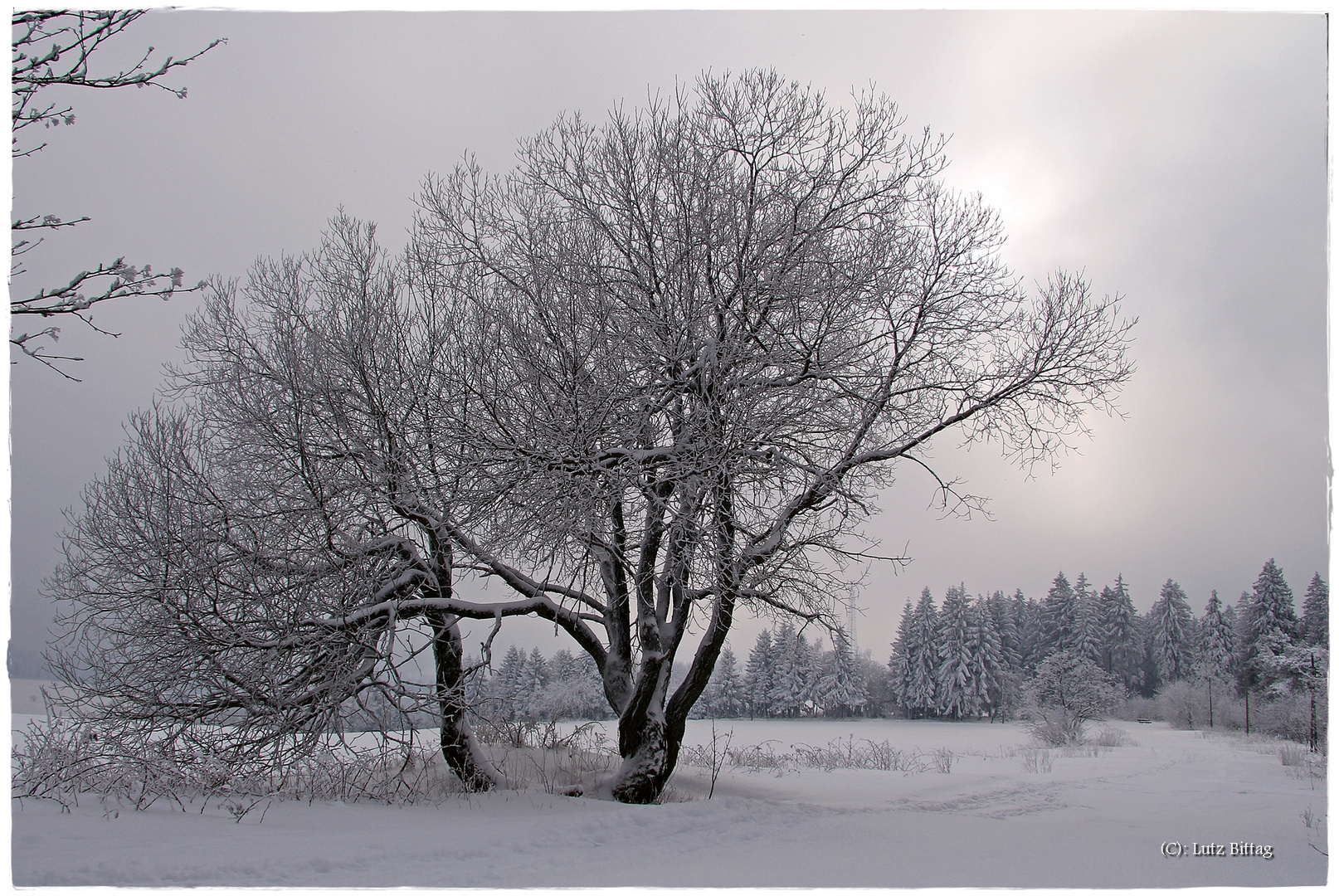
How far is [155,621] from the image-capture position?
7.49 m

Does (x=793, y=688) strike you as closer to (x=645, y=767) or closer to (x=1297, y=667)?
(x=645, y=767)

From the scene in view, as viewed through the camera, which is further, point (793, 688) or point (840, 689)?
point (840, 689)

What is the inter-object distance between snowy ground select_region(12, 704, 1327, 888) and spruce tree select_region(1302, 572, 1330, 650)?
1.61 meters

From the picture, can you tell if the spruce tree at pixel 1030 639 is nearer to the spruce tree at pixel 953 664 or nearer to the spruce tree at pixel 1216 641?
the spruce tree at pixel 953 664

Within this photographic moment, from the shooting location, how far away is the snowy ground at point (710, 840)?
4.92 meters

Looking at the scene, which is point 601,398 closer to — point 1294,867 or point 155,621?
point 155,621

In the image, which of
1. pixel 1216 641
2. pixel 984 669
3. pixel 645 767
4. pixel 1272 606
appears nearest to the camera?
pixel 645 767

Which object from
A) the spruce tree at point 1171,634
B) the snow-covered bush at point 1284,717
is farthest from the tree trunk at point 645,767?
A: the spruce tree at point 1171,634

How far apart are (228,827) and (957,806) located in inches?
305

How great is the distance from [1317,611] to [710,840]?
5.33 meters

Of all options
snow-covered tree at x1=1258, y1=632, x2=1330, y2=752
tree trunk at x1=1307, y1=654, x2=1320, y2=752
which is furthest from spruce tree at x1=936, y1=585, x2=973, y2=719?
tree trunk at x1=1307, y1=654, x2=1320, y2=752

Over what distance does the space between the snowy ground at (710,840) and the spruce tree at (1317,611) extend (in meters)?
1.61

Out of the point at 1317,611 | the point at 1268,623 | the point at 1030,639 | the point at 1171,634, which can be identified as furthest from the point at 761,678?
the point at 1317,611

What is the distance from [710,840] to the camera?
6.59 metres
